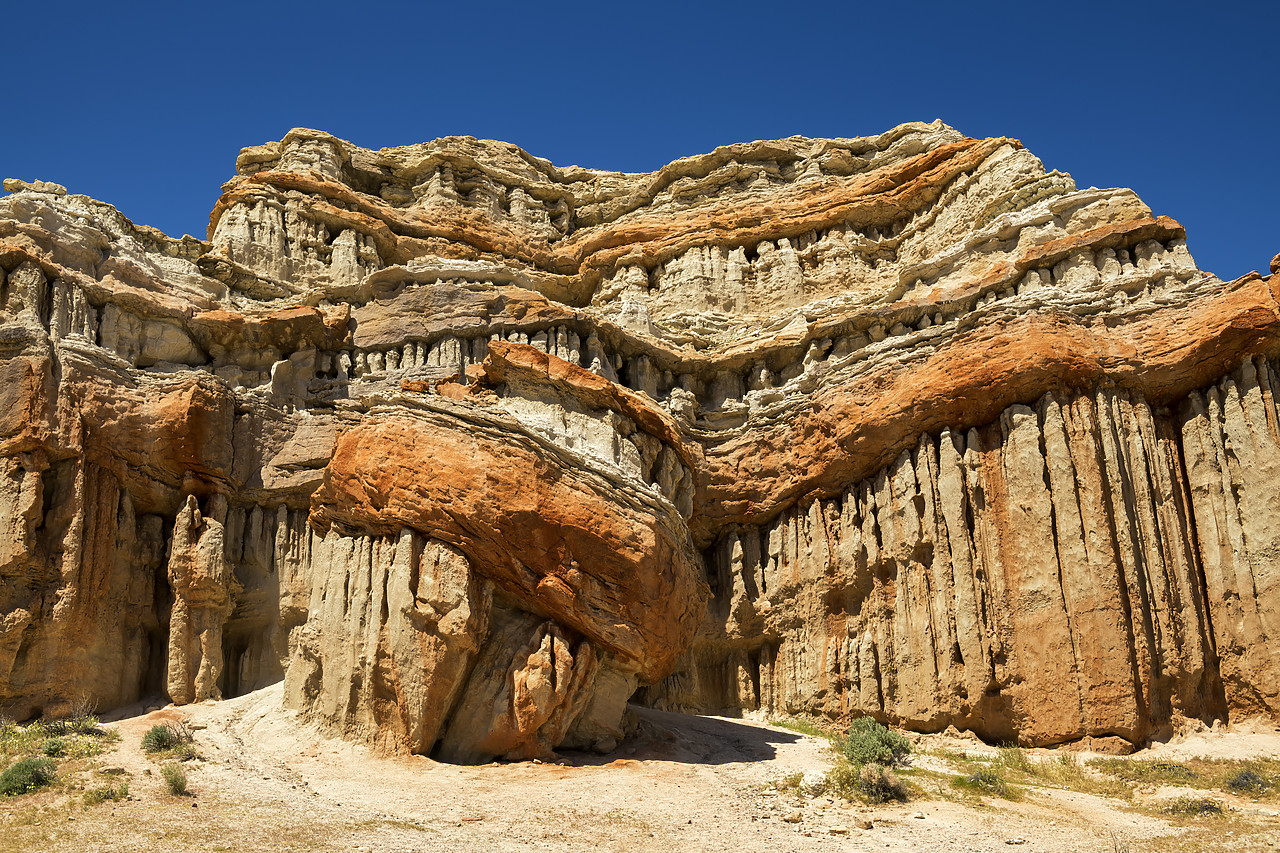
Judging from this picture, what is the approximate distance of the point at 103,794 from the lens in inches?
585

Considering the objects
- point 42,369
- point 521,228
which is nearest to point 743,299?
point 521,228

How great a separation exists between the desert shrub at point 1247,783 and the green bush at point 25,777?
17.9 metres

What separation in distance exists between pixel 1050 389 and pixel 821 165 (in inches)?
999

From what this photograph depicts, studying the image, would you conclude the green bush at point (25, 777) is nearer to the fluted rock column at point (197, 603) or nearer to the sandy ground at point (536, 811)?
the sandy ground at point (536, 811)

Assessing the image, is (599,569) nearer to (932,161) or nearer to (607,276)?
(607,276)

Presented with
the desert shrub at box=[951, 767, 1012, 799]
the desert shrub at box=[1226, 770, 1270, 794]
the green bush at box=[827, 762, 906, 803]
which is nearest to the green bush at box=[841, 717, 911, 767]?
the green bush at box=[827, 762, 906, 803]

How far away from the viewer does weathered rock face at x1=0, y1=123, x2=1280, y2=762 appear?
770 inches

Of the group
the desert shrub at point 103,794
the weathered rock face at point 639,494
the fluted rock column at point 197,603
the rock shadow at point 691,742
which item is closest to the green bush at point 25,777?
the desert shrub at point 103,794

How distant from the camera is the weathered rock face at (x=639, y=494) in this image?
1956 centimetres

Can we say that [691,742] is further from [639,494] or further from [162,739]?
[162,739]

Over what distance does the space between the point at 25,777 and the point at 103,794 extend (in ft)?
4.84

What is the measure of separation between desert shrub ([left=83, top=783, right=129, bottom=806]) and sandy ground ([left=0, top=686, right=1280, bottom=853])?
0.16 metres

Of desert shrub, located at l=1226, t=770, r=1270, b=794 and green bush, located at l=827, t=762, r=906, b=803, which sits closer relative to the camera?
green bush, located at l=827, t=762, r=906, b=803

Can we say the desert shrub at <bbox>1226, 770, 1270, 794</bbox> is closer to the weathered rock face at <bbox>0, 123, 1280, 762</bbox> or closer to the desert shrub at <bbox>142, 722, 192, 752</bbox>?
the weathered rock face at <bbox>0, 123, 1280, 762</bbox>
